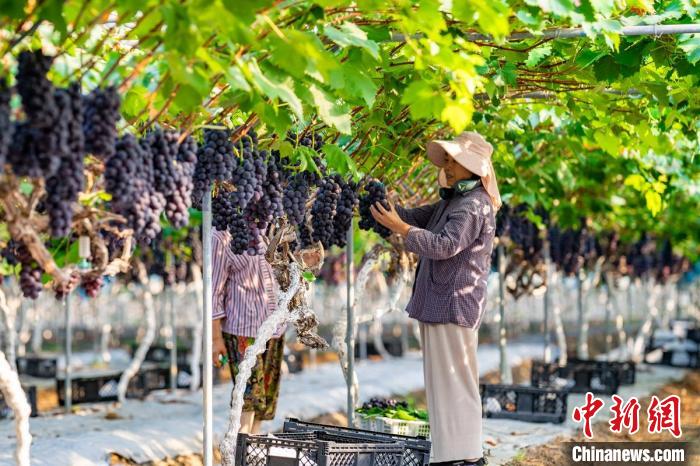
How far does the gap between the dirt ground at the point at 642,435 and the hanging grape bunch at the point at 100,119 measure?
4213 millimetres

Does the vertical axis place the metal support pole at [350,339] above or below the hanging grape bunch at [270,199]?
below

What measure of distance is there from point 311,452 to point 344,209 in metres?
1.39

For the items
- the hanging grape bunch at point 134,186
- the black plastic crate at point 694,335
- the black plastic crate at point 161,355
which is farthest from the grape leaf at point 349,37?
the black plastic crate at point 694,335

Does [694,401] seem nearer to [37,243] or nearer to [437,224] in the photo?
[437,224]

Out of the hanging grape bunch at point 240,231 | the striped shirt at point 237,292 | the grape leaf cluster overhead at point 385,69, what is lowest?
the striped shirt at point 237,292

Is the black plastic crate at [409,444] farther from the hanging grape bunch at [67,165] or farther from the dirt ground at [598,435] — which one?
the hanging grape bunch at [67,165]

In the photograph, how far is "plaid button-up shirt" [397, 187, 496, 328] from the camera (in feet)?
15.8

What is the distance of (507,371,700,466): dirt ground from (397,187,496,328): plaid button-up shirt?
1885 millimetres

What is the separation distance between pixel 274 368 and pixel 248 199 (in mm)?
1910

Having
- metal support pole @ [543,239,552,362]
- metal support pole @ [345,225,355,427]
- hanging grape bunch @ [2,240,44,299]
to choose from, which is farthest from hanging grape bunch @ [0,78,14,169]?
metal support pole @ [543,239,552,362]

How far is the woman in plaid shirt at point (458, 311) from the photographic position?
493 cm

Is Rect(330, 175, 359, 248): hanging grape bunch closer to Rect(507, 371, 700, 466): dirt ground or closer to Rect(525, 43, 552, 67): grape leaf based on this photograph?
Rect(525, 43, 552, 67): grape leaf

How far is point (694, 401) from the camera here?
11.8 meters

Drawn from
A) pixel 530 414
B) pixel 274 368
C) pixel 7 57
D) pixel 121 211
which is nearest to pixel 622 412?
pixel 530 414
